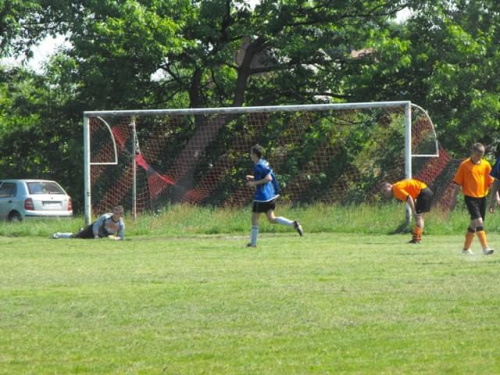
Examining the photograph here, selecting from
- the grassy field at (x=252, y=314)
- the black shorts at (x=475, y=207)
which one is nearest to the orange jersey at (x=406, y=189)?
the grassy field at (x=252, y=314)

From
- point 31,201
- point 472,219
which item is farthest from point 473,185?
point 31,201

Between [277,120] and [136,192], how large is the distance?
4042mm

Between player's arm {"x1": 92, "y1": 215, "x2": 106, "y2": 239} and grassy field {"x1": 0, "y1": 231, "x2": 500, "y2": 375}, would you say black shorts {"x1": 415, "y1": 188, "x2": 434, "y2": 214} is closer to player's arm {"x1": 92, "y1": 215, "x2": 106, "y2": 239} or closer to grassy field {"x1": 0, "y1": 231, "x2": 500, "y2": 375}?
grassy field {"x1": 0, "y1": 231, "x2": 500, "y2": 375}

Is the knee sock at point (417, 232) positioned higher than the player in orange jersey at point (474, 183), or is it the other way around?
the player in orange jersey at point (474, 183)

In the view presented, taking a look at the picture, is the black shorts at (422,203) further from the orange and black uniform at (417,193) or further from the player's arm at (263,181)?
the player's arm at (263,181)

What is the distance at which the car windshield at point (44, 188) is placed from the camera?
3116cm

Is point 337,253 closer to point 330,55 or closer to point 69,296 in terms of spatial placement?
point 69,296

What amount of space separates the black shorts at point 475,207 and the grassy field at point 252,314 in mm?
653

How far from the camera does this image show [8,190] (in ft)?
103

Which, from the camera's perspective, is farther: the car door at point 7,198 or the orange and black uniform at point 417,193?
the car door at point 7,198

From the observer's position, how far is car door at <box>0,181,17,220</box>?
102 feet

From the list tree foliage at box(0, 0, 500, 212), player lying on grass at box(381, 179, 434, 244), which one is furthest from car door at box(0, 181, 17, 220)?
player lying on grass at box(381, 179, 434, 244)

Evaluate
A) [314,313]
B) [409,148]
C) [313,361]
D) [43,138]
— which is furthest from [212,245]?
[43,138]

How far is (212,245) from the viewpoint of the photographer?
20500 mm
